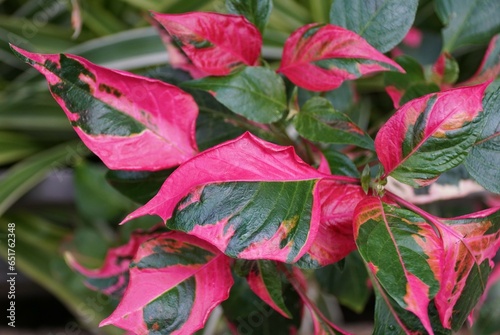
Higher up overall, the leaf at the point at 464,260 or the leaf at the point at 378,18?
the leaf at the point at 378,18

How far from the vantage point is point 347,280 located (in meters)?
0.80

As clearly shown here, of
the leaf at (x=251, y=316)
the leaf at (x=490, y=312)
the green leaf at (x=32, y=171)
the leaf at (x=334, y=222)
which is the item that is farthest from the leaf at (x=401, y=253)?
the green leaf at (x=32, y=171)

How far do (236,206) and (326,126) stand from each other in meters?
0.14

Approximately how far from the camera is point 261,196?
15.8 inches

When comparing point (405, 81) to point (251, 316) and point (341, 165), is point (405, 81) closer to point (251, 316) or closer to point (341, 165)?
point (341, 165)

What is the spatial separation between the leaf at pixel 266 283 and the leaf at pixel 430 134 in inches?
5.8

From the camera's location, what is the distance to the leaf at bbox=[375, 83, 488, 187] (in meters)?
0.39

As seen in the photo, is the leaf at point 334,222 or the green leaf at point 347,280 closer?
the leaf at point 334,222

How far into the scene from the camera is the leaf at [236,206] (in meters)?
0.39

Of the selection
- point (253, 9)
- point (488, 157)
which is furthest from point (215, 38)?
point (488, 157)

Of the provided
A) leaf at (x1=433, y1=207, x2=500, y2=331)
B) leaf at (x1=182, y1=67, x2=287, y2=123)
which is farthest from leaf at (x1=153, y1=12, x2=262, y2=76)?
leaf at (x1=433, y1=207, x2=500, y2=331)

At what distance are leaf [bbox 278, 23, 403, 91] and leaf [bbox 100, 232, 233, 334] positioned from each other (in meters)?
0.19

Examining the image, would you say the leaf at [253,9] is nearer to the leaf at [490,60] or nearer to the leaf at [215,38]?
the leaf at [215,38]

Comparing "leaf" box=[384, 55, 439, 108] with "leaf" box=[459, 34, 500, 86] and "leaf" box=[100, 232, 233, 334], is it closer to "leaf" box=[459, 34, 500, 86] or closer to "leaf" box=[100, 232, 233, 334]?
"leaf" box=[459, 34, 500, 86]
